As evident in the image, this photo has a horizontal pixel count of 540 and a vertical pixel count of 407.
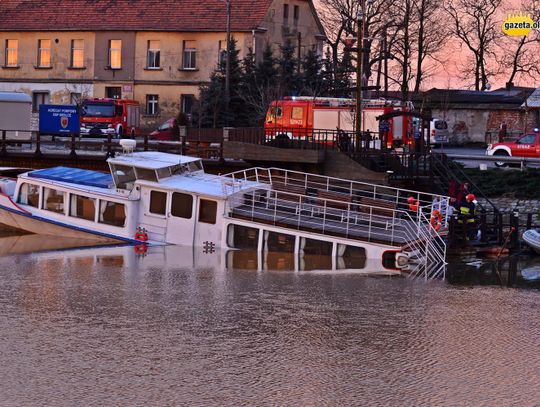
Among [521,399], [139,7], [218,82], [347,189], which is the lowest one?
[521,399]

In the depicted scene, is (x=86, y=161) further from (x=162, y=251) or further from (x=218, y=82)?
(x=218, y=82)

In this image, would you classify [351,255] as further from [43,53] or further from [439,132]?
[43,53]

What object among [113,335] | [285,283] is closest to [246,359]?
[113,335]

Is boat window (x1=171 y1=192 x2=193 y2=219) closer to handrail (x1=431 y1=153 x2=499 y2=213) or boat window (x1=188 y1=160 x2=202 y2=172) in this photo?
boat window (x1=188 y1=160 x2=202 y2=172)

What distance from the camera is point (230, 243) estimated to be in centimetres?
3198

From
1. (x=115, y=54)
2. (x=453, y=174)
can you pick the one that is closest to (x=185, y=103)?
(x=115, y=54)

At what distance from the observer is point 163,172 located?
3291cm

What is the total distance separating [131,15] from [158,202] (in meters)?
40.8

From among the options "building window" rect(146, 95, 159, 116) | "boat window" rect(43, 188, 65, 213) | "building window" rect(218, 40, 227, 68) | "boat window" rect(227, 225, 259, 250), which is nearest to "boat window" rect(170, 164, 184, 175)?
"boat window" rect(227, 225, 259, 250)

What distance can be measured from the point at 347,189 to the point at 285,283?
28.4 feet

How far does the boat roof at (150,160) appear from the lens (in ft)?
107

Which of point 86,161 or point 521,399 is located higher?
point 86,161

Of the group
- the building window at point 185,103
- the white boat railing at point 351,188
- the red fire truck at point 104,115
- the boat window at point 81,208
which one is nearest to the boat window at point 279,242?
the white boat railing at point 351,188

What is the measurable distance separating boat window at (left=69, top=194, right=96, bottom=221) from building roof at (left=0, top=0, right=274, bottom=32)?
3673cm
